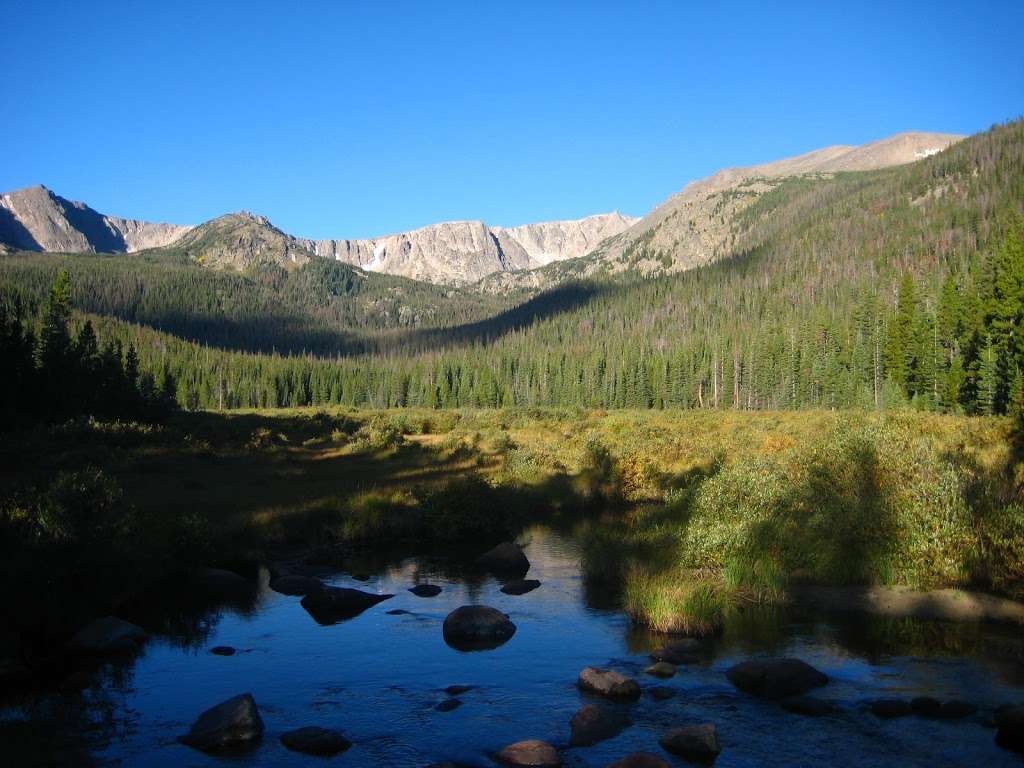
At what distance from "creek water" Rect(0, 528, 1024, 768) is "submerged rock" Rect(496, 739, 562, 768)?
336 mm

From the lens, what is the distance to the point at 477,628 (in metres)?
17.5

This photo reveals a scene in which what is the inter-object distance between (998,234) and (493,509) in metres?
163

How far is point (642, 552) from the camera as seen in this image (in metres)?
21.9

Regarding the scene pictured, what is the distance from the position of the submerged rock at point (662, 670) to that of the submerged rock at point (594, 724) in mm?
1920

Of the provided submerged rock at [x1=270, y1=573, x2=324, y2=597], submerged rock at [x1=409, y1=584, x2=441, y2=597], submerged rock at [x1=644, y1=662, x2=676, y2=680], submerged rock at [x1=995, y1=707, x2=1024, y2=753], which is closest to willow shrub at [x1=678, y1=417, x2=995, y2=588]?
→ submerged rock at [x1=644, y1=662, x2=676, y2=680]

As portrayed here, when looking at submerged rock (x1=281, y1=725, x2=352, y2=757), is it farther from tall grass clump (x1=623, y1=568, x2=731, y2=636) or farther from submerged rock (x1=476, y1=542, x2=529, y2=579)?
submerged rock (x1=476, y1=542, x2=529, y2=579)

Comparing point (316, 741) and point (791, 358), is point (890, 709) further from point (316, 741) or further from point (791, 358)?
point (791, 358)

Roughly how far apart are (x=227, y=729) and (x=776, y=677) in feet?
32.0

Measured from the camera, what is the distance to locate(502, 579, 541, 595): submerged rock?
68.6 feet

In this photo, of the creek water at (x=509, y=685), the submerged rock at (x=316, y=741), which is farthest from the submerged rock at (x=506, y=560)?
the submerged rock at (x=316, y=741)

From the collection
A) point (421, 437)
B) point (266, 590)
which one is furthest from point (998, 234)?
point (266, 590)

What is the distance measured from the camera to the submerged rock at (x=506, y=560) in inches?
928

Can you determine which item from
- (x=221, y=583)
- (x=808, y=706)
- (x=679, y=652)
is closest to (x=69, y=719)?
(x=221, y=583)

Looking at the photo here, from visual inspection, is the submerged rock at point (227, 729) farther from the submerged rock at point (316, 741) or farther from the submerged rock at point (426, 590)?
the submerged rock at point (426, 590)
